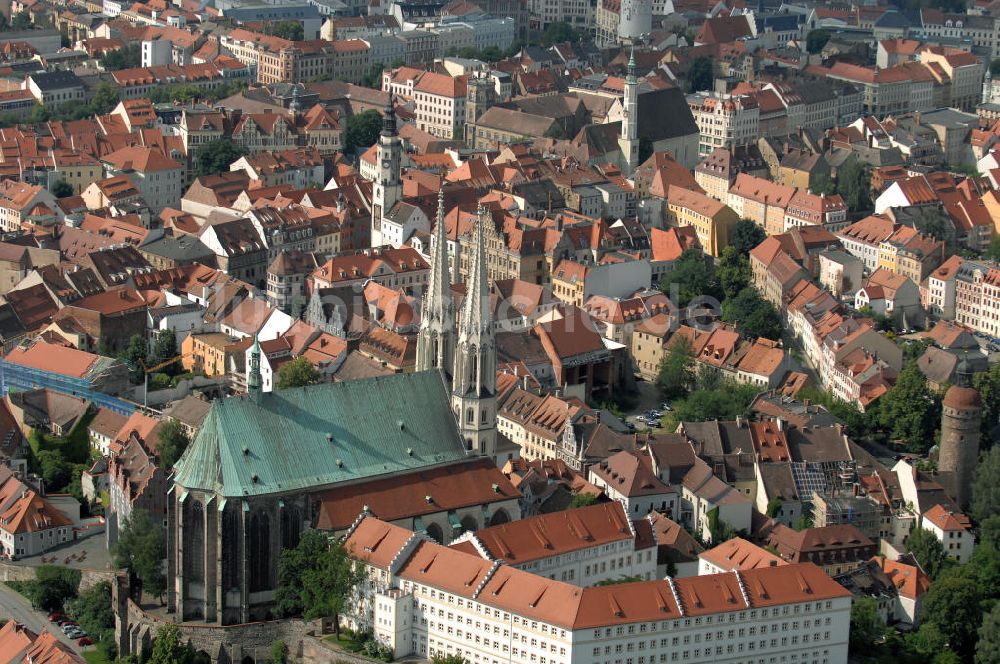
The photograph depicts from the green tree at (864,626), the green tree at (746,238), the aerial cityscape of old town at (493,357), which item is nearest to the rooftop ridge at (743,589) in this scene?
the aerial cityscape of old town at (493,357)

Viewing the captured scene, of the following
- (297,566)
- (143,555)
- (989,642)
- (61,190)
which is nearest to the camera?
(297,566)

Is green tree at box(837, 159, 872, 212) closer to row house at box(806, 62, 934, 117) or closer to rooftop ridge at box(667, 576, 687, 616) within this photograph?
row house at box(806, 62, 934, 117)

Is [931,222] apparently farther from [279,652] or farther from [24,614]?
[24,614]

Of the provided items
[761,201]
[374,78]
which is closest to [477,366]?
[761,201]

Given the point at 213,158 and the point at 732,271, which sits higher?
the point at 213,158

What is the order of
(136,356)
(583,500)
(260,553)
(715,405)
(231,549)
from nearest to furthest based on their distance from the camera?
(231,549) → (260,553) → (583,500) → (715,405) → (136,356)

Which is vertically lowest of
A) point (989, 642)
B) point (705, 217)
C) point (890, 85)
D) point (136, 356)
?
point (989, 642)

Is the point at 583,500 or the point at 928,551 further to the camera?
the point at 928,551

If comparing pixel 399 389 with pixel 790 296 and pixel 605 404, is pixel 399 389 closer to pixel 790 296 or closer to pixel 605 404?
pixel 605 404
